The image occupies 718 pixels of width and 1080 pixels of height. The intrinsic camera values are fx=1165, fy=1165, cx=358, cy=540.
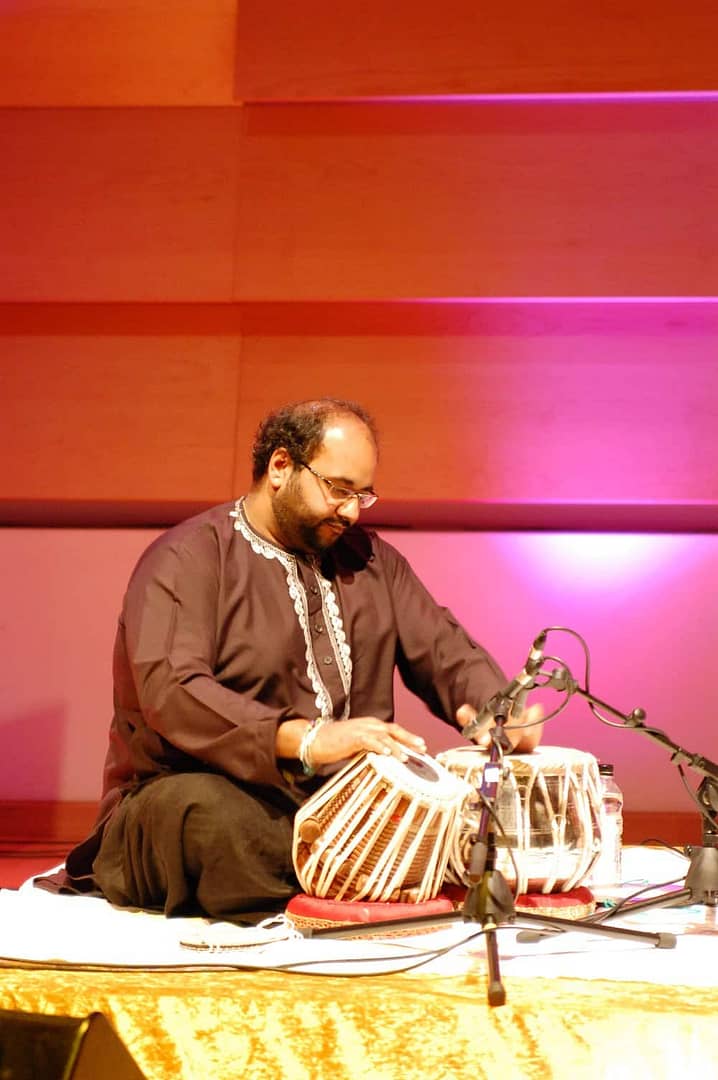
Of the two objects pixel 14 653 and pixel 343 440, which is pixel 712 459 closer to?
pixel 343 440

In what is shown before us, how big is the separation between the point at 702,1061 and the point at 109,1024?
0.76 metres

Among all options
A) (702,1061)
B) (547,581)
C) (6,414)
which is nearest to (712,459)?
(547,581)

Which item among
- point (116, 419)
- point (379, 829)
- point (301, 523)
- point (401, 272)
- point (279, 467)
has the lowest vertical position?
point (379, 829)

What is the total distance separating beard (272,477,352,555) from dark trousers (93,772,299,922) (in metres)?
0.64

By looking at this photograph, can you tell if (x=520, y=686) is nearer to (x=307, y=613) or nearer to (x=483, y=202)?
(x=307, y=613)

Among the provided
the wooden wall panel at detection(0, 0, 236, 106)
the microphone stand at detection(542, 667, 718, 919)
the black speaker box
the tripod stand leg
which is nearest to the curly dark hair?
the microphone stand at detection(542, 667, 718, 919)

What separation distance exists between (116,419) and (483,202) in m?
1.48

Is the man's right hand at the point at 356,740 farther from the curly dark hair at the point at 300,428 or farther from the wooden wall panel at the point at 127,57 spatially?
the wooden wall panel at the point at 127,57

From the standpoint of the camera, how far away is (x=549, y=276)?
3.93m

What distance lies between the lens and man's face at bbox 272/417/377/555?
2.73m

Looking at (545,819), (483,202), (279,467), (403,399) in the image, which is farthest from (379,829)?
(483,202)

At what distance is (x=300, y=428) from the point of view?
281 cm

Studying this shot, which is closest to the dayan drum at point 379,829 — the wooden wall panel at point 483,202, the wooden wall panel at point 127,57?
the wooden wall panel at point 483,202

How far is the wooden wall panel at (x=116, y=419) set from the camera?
404cm
